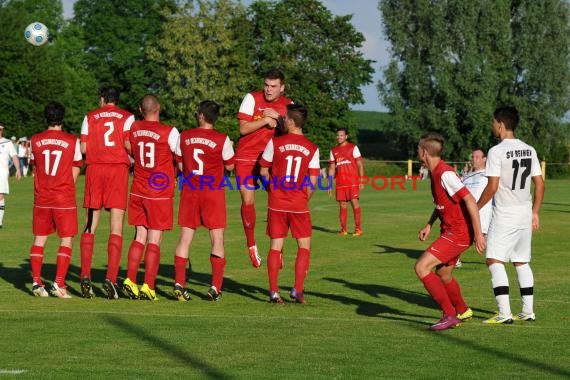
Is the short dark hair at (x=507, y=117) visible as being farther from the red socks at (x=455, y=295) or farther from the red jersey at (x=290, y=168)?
the red jersey at (x=290, y=168)

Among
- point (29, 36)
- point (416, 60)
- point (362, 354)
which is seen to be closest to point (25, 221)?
point (29, 36)

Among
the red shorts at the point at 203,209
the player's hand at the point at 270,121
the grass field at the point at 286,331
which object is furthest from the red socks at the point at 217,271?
the player's hand at the point at 270,121

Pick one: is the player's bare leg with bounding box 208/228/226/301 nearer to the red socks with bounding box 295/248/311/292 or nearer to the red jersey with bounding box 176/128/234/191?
the red jersey with bounding box 176/128/234/191

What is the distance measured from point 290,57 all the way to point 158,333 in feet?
257

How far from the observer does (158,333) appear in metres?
10.4

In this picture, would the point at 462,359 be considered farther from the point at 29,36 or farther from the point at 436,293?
the point at 29,36

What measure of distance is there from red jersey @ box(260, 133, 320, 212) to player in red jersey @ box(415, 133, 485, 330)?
76.5 inches

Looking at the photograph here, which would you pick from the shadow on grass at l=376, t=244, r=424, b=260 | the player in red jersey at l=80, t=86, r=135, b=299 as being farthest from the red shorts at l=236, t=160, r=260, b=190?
the shadow on grass at l=376, t=244, r=424, b=260

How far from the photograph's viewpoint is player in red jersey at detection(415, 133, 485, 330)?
35.7 ft

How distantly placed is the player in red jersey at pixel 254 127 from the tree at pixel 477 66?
6721cm

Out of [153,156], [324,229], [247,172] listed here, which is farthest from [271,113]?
[324,229]

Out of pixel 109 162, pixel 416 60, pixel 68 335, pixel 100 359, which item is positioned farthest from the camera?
pixel 416 60


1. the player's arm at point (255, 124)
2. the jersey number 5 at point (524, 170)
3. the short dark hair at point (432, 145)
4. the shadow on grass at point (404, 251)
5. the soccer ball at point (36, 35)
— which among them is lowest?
the shadow on grass at point (404, 251)

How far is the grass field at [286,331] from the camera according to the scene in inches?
341
